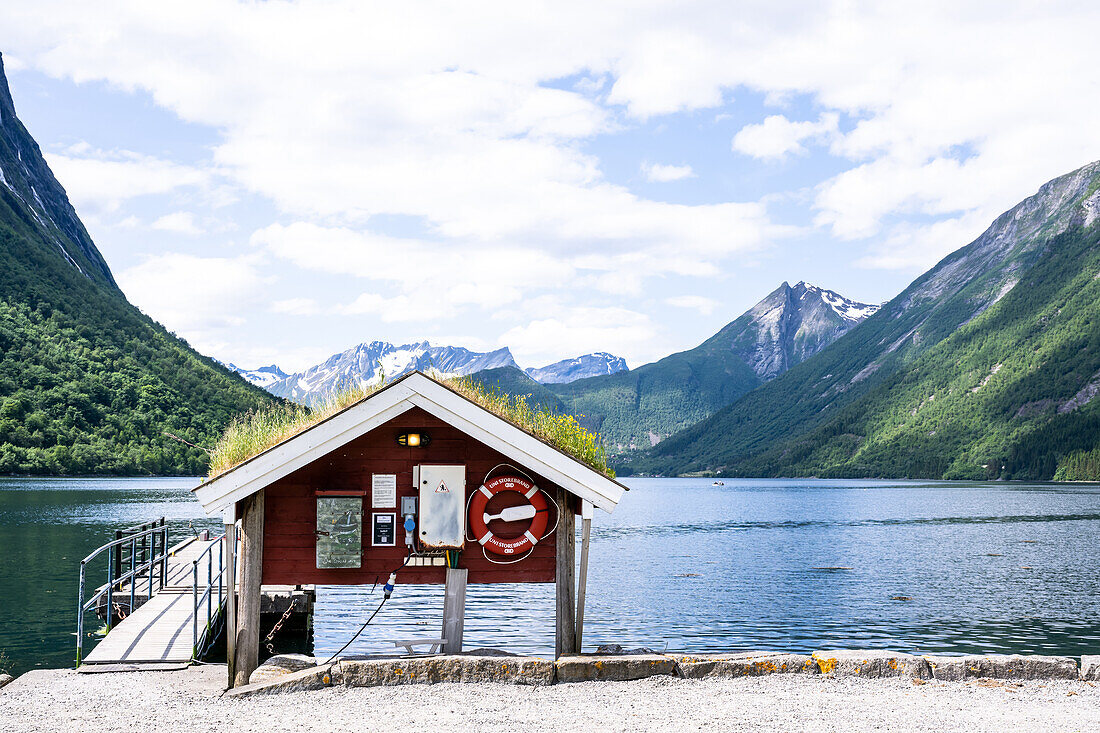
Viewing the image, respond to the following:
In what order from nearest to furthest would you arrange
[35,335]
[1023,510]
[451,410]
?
1. [451,410]
2. [1023,510]
3. [35,335]

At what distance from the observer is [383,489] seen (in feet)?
42.3

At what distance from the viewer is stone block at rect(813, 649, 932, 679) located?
12.3 meters

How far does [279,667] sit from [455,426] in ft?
12.8

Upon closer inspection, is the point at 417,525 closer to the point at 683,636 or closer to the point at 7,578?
the point at 683,636

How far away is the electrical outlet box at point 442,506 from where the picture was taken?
42.1 feet

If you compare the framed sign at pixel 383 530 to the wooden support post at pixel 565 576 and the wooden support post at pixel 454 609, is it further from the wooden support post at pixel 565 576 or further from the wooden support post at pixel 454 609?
the wooden support post at pixel 565 576

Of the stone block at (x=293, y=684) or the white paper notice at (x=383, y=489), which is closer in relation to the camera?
the stone block at (x=293, y=684)

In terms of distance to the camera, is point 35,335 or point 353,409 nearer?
point 353,409

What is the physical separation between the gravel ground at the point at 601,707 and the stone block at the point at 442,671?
0.20 m

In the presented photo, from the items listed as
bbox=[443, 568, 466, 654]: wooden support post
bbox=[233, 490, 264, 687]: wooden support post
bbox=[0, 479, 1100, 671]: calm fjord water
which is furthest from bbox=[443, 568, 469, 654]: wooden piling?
bbox=[0, 479, 1100, 671]: calm fjord water

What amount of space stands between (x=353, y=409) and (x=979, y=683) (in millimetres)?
8723

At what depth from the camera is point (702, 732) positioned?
386 inches

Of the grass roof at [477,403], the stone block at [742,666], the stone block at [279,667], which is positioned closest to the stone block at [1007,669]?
the stone block at [742,666]

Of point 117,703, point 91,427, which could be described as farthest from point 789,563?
point 91,427
